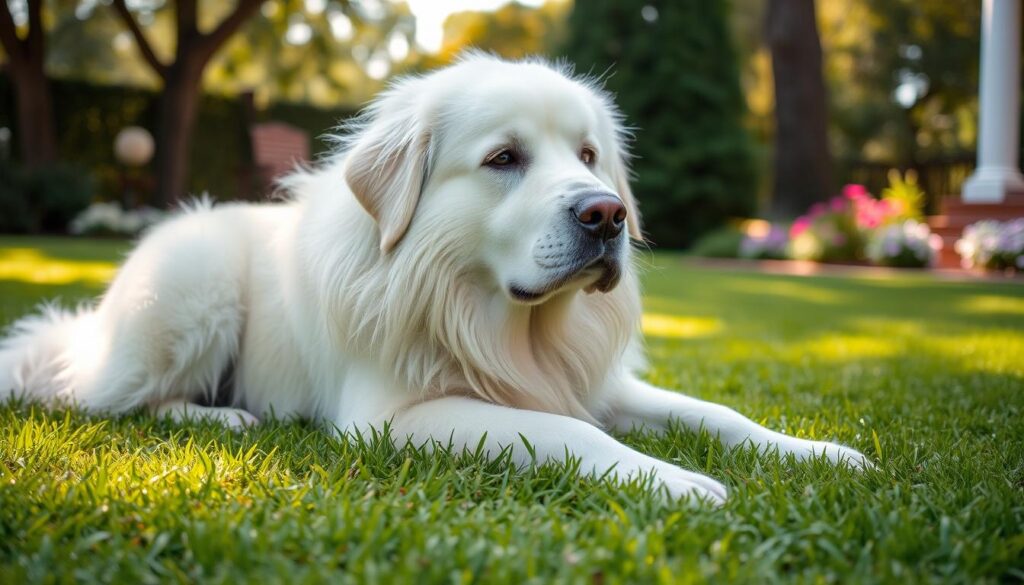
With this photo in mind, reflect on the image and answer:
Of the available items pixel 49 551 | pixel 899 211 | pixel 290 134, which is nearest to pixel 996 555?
pixel 49 551

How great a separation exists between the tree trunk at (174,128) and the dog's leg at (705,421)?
14.0 m

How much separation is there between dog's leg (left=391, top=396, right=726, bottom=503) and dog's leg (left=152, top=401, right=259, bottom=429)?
2.38 ft

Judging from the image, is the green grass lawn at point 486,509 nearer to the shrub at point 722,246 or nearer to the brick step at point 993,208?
the brick step at point 993,208

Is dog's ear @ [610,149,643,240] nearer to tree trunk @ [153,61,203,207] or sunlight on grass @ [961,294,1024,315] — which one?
sunlight on grass @ [961,294,1024,315]

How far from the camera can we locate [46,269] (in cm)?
768

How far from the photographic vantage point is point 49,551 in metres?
1.44

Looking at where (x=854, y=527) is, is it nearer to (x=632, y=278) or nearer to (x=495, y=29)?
(x=632, y=278)

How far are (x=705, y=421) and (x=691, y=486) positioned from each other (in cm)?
72

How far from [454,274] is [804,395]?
74.1 inches

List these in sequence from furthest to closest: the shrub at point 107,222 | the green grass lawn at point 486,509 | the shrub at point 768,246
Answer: the shrub at point 768,246, the shrub at point 107,222, the green grass lawn at point 486,509

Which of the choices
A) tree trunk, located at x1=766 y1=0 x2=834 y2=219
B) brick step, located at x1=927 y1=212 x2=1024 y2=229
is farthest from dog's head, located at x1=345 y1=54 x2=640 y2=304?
tree trunk, located at x1=766 y1=0 x2=834 y2=219

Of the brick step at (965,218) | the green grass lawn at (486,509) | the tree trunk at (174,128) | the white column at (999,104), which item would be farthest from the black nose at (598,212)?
the tree trunk at (174,128)

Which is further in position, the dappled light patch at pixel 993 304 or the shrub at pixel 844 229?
the shrub at pixel 844 229

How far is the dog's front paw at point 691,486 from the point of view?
A: 1.80 metres
